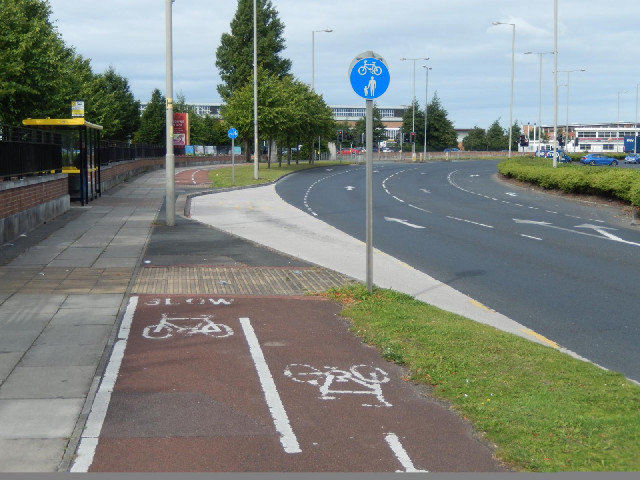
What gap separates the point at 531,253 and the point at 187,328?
9.74 m

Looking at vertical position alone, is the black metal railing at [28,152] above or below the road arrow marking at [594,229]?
above

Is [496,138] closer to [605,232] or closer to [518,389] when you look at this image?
[605,232]

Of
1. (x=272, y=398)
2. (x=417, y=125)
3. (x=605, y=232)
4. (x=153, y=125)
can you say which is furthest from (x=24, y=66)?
(x=417, y=125)

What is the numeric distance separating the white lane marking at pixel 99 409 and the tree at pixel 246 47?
74.5 m

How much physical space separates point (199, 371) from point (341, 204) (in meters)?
24.8

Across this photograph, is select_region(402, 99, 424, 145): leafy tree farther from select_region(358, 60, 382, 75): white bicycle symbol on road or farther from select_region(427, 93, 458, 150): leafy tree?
select_region(358, 60, 382, 75): white bicycle symbol on road

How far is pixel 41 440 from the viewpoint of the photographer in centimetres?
554

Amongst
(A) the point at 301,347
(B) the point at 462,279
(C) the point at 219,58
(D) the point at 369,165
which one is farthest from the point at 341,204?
(C) the point at 219,58

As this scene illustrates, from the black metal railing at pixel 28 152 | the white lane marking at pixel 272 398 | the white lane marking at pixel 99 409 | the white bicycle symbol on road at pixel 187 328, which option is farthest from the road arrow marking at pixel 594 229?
the black metal railing at pixel 28 152

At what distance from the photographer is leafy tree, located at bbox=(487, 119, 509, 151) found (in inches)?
5960

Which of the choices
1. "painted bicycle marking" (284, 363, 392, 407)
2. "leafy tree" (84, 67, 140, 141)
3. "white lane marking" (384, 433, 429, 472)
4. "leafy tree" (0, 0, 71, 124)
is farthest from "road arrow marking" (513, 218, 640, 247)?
"leafy tree" (84, 67, 140, 141)

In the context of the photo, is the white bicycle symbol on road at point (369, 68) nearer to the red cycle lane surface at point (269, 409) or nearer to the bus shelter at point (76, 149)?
the red cycle lane surface at point (269, 409)

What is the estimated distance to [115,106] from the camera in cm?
7000

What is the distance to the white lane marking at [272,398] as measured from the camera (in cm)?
557
